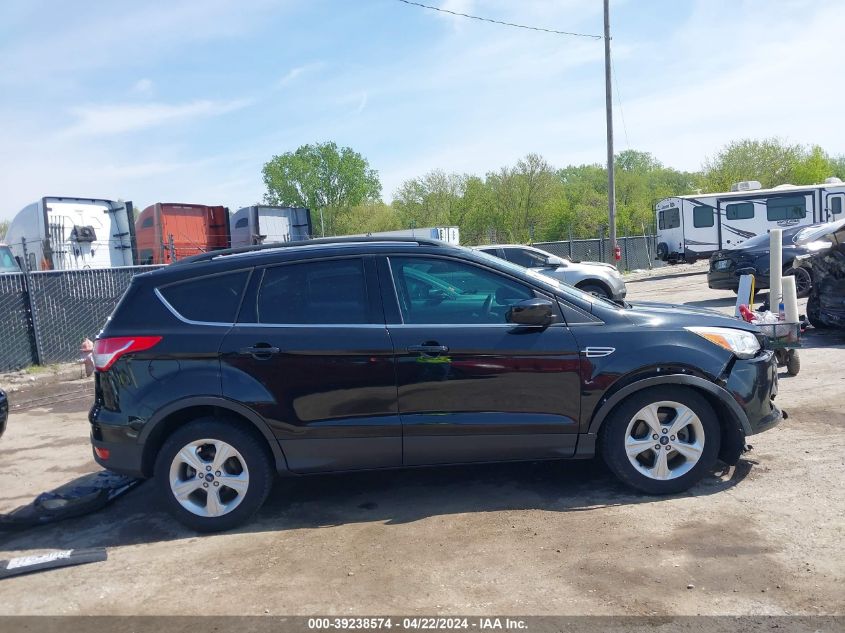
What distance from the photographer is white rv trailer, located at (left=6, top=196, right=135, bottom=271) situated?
1634 centimetres

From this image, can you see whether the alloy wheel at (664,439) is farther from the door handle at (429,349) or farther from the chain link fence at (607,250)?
the chain link fence at (607,250)

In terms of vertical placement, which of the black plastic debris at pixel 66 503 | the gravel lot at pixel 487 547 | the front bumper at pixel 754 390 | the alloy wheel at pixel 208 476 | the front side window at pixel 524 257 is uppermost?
the front side window at pixel 524 257

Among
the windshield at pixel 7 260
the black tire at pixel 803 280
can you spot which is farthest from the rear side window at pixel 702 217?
the windshield at pixel 7 260

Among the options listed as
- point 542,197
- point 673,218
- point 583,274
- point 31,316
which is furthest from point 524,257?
point 542,197

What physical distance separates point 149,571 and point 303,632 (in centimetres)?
126

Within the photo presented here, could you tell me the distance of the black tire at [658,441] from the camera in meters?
4.41

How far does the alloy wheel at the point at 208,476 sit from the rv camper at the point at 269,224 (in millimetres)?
16810

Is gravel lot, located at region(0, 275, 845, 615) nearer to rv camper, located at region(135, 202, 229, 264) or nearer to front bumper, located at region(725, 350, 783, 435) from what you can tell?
front bumper, located at region(725, 350, 783, 435)

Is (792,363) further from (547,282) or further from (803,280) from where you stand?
(803,280)

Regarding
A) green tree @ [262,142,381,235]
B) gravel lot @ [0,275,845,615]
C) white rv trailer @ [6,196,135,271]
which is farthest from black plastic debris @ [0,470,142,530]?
green tree @ [262,142,381,235]

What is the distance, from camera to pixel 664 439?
14.5 feet

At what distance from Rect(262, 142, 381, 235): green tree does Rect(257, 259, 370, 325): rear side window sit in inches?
2785

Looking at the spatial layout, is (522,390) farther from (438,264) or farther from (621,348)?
(438,264)

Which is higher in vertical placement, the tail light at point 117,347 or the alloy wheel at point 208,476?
the tail light at point 117,347
